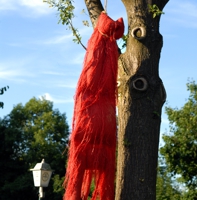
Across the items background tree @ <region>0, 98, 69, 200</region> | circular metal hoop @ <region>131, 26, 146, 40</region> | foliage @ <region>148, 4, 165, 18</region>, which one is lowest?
circular metal hoop @ <region>131, 26, 146, 40</region>

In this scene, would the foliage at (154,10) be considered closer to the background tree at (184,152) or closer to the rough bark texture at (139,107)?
the rough bark texture at (139,107)

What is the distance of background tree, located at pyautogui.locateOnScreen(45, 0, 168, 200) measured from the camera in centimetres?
601

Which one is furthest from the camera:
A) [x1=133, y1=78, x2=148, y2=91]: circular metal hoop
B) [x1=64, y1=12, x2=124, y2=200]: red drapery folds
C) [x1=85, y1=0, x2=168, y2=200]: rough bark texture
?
[x1=133, y1=78, x2=148, y2=91]: circular metal hoop

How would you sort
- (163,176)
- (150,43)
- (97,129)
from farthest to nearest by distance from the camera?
(163,176), (150,43), (97,129)

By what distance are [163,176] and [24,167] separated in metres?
17.8

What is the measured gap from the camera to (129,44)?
6.44 metres

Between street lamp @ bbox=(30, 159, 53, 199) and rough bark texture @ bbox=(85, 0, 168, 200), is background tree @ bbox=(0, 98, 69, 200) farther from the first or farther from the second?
rough bark texture @ bbox=(85, 0, 168, 200)

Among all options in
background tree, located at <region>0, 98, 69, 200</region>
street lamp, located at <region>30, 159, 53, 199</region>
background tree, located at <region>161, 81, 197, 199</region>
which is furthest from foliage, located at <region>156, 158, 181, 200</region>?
background tree, located at <region>0, 98, 69, 200</region>

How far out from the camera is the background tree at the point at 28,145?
37312mm

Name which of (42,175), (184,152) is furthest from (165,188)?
(42,175)

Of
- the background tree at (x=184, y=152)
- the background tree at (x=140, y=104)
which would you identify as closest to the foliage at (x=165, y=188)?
the background tree at (x=184, y=152)

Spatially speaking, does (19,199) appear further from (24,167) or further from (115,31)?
(115,31)

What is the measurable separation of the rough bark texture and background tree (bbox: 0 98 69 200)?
3000 centimetres

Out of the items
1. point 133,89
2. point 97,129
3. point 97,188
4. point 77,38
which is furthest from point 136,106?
point 77,38
